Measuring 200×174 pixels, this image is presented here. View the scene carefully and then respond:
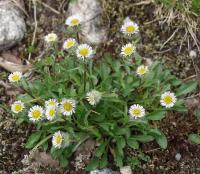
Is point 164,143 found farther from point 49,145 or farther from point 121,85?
point 49,145

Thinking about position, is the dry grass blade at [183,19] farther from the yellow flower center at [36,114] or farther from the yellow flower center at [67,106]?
the yellow flower center at [36,114]

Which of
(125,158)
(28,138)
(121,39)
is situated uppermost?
(121,39)

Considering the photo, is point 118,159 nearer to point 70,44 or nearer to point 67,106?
point 67,106

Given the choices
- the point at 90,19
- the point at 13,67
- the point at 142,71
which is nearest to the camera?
the point at 142,71

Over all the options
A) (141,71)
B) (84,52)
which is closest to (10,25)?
(84,52)

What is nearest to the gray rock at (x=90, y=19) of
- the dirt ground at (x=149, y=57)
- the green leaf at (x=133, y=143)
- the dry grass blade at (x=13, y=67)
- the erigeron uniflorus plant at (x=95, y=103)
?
the dirt ground at (x=149, y=57)

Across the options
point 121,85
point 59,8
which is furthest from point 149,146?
point 59,8

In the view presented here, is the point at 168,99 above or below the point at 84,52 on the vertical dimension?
below
